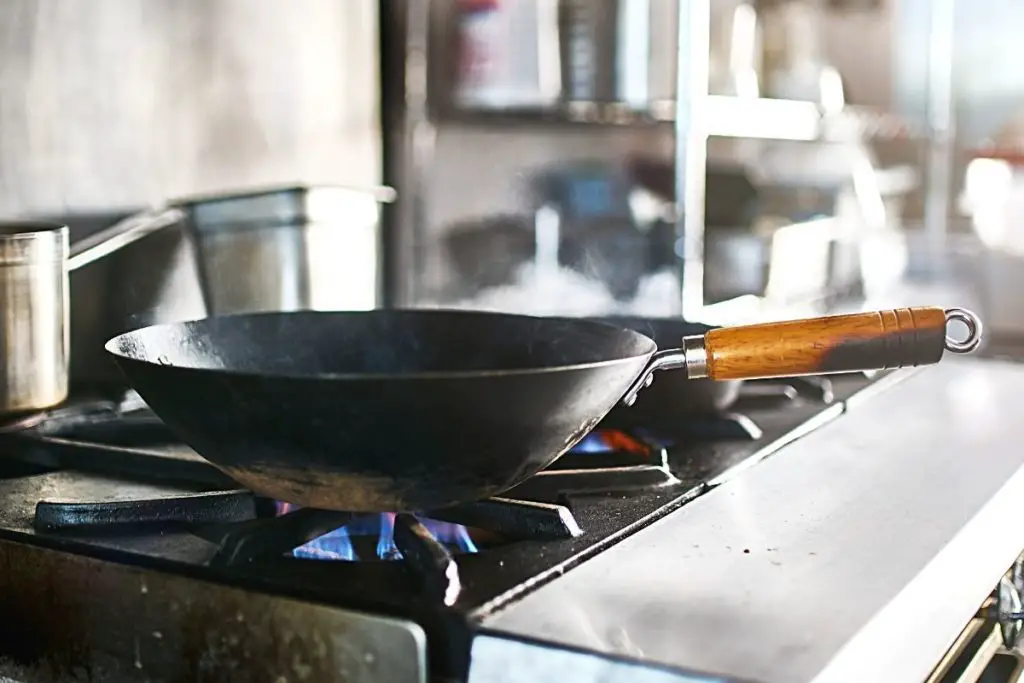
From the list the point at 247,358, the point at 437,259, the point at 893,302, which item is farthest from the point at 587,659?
the point at 893,302

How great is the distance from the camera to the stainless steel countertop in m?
0.53

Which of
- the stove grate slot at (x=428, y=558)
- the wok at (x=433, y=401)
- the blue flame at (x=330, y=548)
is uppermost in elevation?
the wok at (x=433, y=401)

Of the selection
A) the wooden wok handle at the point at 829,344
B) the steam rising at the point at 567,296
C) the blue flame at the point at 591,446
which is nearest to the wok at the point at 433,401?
the wooden wok handle at the point at 829,344

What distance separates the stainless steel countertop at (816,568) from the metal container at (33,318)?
1.63 ft

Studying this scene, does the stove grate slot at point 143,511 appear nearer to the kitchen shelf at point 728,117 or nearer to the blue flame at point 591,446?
the blue flame at point 591,446

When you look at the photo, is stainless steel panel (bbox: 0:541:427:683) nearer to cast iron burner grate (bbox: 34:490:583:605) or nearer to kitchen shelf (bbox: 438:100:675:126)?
cast iron burner grate (bbox: 34:490:583:605)

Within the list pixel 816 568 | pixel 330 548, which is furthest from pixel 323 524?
pixel 816 568

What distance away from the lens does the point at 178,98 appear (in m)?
1.23

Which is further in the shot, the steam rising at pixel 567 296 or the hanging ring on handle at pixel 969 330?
the steam rising at pixel 567 296

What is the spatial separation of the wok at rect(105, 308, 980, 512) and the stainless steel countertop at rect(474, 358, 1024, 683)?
0.26 ft

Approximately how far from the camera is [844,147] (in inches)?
98.6

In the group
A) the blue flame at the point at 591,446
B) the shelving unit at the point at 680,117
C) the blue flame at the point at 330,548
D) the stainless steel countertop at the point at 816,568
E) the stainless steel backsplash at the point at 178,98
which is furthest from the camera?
the shelving unit at the point at 680,117

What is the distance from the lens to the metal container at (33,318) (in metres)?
0.88

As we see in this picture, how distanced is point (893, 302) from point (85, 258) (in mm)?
1665
